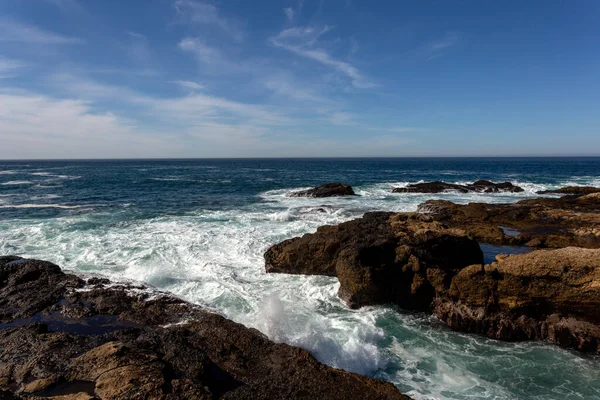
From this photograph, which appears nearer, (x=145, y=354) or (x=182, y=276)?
(x=145, y=354)

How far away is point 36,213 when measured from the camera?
26.0 metres

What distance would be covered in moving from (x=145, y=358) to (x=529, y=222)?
22723 millimetres

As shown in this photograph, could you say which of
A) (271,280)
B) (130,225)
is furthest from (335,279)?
(130,225)

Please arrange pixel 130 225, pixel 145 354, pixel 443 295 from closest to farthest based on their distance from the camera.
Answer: pixel 145 354 < pixel 443 295 < pixel 130 225

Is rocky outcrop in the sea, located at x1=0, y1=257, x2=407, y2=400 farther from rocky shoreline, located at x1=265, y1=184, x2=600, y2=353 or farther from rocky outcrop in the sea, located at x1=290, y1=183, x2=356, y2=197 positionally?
rocky outcrop in the sea, located at x1=290, y1=183, x2=356, y2=197

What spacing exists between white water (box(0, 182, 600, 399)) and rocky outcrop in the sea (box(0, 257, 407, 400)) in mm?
1691

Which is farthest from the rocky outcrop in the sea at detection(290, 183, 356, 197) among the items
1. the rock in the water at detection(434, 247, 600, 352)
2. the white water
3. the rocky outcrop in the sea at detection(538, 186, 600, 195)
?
the rock in the water at detection(434, 247, 600, 352)

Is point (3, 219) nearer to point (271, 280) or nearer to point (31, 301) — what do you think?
point (31, 301)

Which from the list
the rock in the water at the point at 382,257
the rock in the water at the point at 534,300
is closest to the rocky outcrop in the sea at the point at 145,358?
the rock in the water at the point at 382,257

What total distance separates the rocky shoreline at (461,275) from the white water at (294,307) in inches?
20.1

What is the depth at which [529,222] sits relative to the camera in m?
21.0

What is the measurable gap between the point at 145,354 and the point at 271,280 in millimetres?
7018

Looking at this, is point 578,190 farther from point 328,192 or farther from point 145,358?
point 145,358

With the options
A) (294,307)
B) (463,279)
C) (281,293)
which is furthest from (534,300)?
(281,293)
